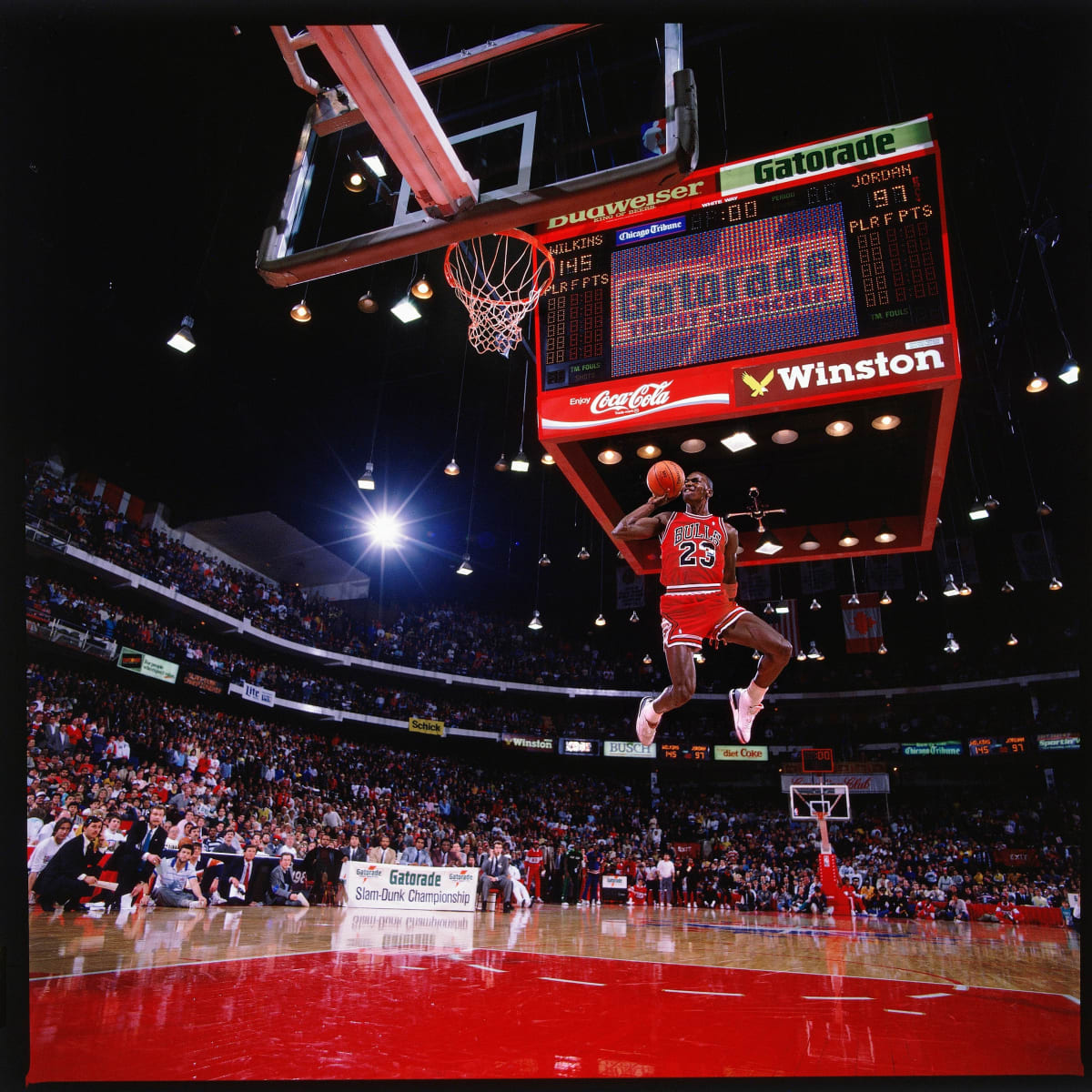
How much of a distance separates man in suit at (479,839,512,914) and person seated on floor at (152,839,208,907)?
19.1 ft

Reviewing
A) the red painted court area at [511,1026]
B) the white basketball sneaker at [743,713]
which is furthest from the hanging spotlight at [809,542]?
the red painted court area at [511,1026]

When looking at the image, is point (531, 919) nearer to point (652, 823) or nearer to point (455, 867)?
point (455, 867)

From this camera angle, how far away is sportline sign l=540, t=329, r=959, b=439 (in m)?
5.65

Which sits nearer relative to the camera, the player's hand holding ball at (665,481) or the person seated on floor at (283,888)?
the player's hand holding ball at (665,481)

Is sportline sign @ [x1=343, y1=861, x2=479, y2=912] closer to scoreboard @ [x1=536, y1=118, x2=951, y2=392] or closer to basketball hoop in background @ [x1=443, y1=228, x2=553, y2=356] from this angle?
basketball hoop in background @ [x1=443, y1=228, x2=553, y2=356]

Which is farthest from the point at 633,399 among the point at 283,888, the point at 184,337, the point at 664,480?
the point at 283,888

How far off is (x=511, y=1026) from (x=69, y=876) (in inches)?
329

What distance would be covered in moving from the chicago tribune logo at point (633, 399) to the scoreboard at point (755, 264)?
0.52ft

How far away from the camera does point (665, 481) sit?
17.0ft

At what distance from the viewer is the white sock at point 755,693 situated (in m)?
5.55

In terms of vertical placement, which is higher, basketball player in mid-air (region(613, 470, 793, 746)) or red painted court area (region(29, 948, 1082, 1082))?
basketball player in mid-air (region(613, 470, 793, 746))

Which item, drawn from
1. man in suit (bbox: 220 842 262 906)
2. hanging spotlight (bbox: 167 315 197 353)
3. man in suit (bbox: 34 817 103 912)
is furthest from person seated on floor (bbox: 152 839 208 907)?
hanging spotlight (bbox: 167 315 197 353)

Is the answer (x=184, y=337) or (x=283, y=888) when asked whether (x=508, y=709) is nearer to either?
(x=283, y=888)

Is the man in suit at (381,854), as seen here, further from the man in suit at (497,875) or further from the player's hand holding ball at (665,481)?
the player's hand holding ball at (665,481)
